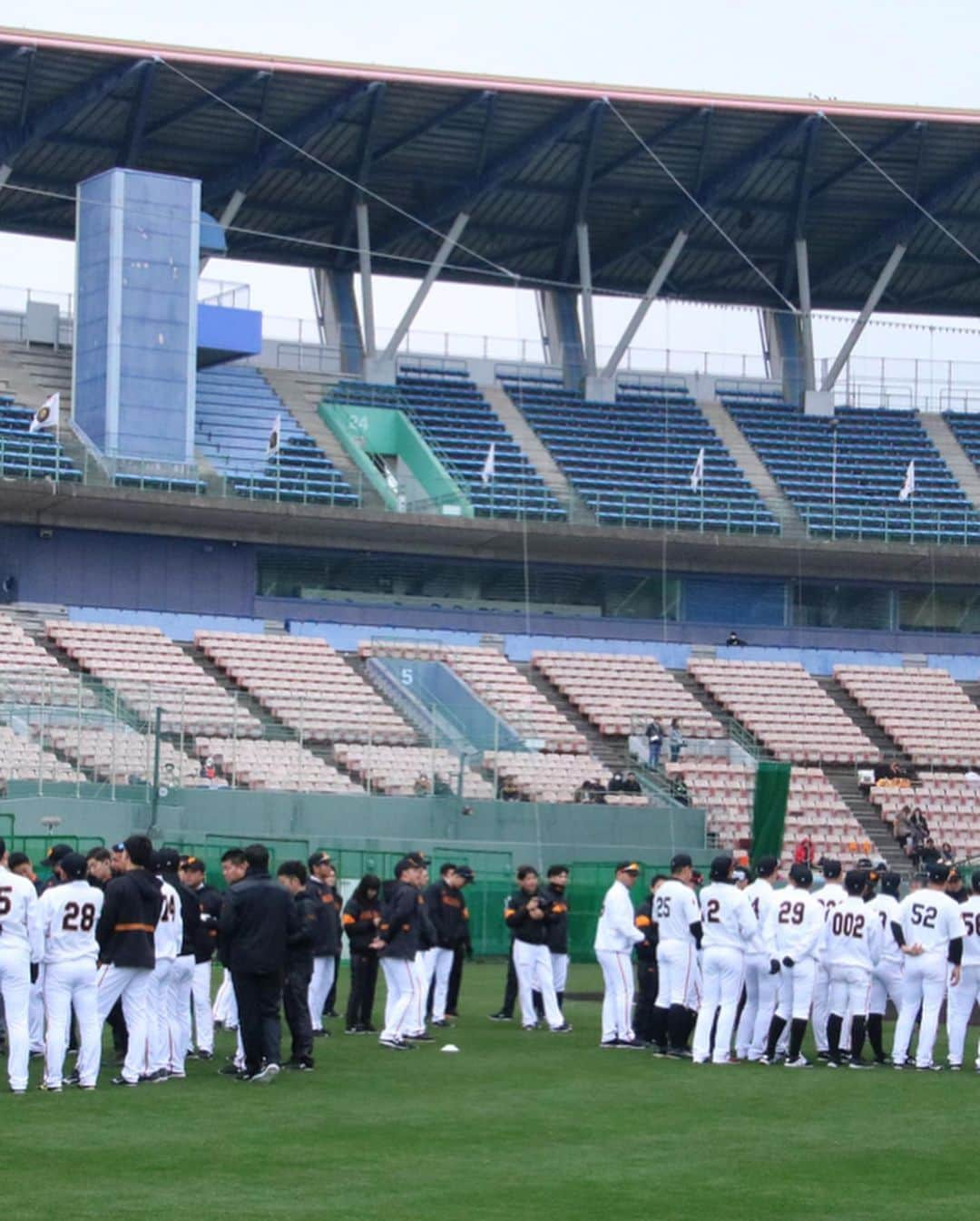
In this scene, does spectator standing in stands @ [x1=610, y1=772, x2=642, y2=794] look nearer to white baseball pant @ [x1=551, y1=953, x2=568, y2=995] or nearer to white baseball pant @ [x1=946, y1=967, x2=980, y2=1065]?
white baseball pant @ [x1=551, y1=953, x2=568, y2=995]

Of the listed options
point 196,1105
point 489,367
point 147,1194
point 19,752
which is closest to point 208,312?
point 489,367

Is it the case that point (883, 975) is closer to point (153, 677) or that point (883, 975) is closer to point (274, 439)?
point (153, 677)

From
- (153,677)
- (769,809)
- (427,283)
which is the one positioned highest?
(427,283)

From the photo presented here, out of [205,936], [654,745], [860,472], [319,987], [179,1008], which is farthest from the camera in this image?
[860,472]

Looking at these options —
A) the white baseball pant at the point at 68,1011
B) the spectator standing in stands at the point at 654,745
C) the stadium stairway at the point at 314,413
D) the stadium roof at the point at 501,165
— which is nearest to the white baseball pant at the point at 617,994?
the white baseball pant at the point at 68,1011

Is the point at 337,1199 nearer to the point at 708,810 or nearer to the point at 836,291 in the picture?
the point at 708,810

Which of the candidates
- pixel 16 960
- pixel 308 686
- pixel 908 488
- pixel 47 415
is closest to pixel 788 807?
pixel 308 686

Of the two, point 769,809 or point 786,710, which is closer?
point 769,809

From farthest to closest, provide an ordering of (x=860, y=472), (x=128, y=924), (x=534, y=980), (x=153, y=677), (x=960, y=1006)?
(x=860, y=472)
(x=153, y=677)
(x=534, y=980)
(x=960, y=1006)
(x=128, y=924)

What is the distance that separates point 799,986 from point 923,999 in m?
1.13

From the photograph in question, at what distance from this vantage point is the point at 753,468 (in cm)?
5334

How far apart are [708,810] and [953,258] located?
74.2 ft

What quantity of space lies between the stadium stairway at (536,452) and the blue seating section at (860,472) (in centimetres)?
565

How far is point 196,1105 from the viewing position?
599 inches
